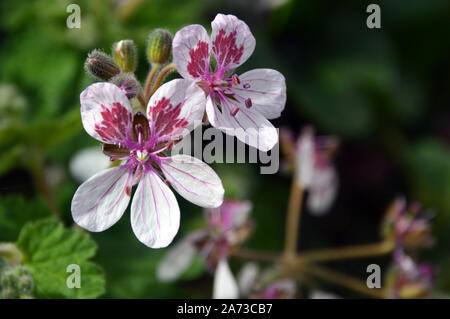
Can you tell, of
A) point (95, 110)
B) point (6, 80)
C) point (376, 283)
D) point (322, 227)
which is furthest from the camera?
point (322, 227)

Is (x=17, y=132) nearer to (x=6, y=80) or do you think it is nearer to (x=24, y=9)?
(x=6, y=80)

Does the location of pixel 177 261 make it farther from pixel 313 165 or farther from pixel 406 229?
pixel 406 229

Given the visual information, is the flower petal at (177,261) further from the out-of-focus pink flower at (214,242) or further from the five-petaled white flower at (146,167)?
the five-petaled white flower at (146,167)

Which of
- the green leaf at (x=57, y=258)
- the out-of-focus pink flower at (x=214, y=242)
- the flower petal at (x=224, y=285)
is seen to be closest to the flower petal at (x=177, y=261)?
the out-of-focus pink flower at (x=214, y=242)

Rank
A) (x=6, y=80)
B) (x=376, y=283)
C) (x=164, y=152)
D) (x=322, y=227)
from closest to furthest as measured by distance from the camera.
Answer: (x=164, y=152) < (x=376, y=283) < (x=6, y=80) < (x=322, y=227)

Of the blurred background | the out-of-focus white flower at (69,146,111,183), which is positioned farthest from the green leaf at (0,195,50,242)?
the out-of-focus white flower at (69,146,111,183)

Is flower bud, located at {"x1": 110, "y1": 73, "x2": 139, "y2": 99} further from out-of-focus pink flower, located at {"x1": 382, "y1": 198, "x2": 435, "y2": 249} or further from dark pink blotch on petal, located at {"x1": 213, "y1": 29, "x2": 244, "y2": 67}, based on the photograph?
out-of-focus pink flower, located at {"x1": 382, "y1": 198, "x2": 435, "y2": 249}

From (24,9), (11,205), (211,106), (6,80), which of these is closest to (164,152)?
(211,106)
